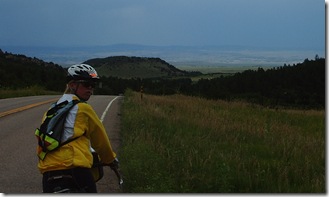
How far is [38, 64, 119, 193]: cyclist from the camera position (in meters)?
3.15

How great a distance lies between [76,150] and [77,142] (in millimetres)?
56

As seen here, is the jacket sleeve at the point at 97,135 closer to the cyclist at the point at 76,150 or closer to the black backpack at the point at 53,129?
the cyclist at the point at 76,150

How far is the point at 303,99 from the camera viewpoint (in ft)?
131

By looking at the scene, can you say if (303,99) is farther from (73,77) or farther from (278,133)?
(73,77)

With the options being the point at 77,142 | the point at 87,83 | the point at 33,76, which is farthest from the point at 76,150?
the point at 33,76

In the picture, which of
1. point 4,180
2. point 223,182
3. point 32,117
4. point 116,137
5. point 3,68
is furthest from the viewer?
point 3,68

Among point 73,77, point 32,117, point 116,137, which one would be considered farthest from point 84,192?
point 32,117

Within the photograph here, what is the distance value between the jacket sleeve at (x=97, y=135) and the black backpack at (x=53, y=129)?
4.6 inches

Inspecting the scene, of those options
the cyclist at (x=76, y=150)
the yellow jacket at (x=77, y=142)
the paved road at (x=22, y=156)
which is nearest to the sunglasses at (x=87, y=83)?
the cyclist at (x=76, y=150)

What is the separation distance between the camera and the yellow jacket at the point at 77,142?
315cm

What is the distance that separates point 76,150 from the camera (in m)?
3.17

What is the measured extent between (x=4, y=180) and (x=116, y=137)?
4373 millimetres

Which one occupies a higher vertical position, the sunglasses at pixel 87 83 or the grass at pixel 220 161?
the sunglasses at pixel 87 83

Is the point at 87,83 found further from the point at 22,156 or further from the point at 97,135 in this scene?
the point at 22,156
